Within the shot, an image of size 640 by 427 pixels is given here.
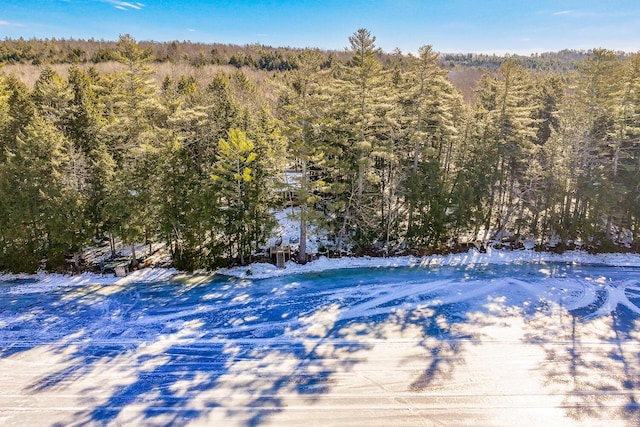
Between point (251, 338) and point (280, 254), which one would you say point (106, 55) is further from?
point (251, 338)

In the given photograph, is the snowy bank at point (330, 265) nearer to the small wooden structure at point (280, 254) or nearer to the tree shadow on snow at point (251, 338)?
the small wooden structure at point (280, 254)

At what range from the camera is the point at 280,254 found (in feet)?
68.5

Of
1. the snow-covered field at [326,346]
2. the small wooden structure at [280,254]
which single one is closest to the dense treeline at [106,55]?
the small wooden structure at [280,254]

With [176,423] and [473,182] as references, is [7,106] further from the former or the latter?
[473,182]

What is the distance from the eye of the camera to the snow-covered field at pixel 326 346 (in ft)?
38.4

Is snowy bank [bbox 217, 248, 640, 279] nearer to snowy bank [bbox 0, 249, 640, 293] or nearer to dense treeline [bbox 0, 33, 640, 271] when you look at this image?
snowy bank [bbox 0, 249, 640, 293]

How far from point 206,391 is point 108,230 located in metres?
11.3

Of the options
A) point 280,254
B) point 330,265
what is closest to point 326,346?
point 330,265

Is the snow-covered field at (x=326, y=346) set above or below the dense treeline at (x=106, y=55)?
below

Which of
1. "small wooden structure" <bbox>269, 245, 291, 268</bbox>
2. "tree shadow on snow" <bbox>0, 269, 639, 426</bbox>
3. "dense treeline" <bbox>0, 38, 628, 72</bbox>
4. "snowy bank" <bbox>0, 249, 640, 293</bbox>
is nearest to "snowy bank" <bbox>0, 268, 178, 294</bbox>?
"snowy bank" <bbox>0, 249, 640, 293</bbox>

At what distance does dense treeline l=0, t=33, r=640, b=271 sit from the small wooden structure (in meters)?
0.92


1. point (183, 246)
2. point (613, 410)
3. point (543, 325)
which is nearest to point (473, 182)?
point (543, 325)

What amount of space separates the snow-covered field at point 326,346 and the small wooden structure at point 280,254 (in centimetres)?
79

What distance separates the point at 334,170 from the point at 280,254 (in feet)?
17.0
